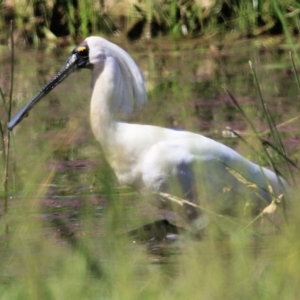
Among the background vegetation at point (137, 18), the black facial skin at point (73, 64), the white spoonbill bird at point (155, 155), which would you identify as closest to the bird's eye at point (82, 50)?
the black facial skin at point (73, 64)

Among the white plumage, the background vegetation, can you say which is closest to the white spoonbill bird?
the white plumage

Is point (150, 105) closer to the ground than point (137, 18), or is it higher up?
closer to the ground

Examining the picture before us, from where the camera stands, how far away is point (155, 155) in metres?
4.81

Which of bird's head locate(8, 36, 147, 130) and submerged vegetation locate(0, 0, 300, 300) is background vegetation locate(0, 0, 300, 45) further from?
bird's head locate(8, 36, 147, 130)

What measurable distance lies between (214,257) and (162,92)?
16.9 feet

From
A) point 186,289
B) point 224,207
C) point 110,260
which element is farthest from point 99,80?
point 186,289

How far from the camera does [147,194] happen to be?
15.8 feet

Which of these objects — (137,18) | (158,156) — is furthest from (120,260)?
(137,18)

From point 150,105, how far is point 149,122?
0.89 metres

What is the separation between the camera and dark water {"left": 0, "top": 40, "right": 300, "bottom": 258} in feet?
15.4

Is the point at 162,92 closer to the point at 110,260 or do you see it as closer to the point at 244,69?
the point at 244,69

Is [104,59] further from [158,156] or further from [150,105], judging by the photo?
[158,156]

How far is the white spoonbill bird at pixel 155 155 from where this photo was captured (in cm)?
475

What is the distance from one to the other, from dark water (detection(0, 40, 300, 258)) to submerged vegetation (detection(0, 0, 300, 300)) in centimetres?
2
